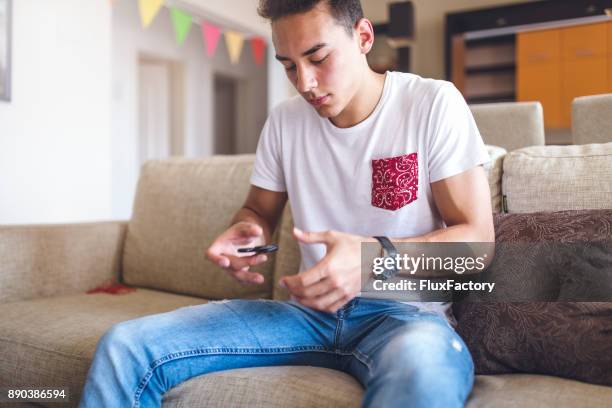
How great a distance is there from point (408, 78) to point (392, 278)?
483 mm

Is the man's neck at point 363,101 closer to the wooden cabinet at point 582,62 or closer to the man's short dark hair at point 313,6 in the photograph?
the man's short dark hair at point 313,6

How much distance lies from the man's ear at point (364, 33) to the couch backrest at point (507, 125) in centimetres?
78

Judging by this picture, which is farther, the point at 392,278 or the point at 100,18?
the point at 100,18

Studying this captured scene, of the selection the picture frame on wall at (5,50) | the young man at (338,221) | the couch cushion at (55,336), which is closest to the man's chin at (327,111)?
the young man at (338,221)

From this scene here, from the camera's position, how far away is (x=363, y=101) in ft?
4.22

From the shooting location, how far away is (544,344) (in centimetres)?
109

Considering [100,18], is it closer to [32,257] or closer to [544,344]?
[32,257]

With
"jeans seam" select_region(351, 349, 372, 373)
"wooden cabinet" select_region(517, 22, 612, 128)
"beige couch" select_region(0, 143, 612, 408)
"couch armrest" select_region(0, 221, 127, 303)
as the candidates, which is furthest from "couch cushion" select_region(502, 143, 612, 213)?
"wooden cabinet" select_region(517, 22, 612, 128)

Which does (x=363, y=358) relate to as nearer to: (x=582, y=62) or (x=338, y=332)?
(x=338, y=332)

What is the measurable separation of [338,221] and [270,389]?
0.39 metres

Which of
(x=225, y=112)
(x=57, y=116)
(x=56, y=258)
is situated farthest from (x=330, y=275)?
(x=225, y=112)

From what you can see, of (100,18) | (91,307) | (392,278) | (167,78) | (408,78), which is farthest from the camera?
(167,78)

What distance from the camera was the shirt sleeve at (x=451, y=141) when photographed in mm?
1130

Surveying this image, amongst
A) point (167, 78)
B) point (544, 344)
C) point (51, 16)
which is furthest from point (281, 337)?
point (167, 78)
